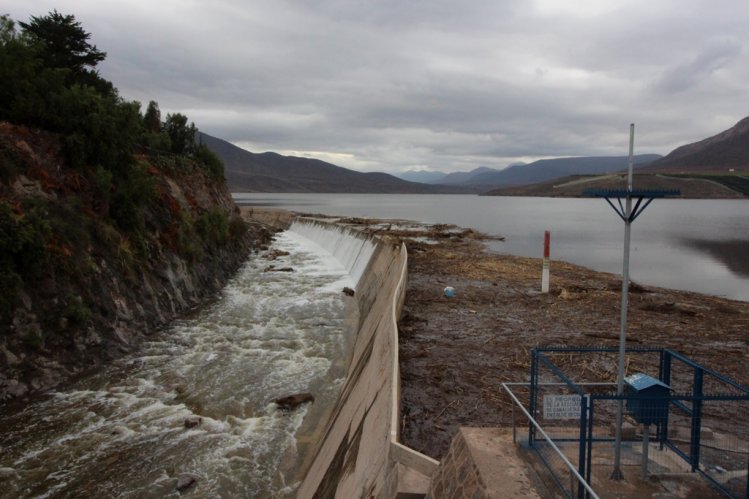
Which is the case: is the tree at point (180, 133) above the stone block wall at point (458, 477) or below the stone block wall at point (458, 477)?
above

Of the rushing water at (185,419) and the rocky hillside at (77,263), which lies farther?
the rocky hillside at (77,263)

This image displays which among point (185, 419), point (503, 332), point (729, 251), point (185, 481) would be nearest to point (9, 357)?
point (185, 419)

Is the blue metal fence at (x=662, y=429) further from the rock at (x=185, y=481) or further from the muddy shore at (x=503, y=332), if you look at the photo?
the rock at (x=185, y=481)

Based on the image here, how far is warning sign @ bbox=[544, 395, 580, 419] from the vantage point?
6051 millimetres

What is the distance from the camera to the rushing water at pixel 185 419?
35.5ft

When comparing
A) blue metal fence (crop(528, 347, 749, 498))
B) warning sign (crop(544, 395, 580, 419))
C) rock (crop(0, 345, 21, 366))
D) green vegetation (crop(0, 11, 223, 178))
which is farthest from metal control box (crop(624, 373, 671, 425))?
green vegetation (crop(0, 11, 223, 178))

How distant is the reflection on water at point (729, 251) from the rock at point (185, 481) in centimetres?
3922

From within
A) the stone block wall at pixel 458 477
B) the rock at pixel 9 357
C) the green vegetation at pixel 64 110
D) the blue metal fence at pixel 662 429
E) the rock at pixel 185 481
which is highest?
the green vegetation at pixel 64 110

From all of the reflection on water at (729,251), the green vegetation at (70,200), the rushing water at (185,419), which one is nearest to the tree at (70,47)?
the green vegetation at (70,200)

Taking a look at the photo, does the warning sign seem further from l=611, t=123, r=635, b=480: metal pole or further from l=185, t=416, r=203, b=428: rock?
l=185, t=416, r=203, b=428: rock

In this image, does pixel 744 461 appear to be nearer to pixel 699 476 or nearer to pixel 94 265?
pixel 699 476

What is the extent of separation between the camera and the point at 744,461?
6.61m

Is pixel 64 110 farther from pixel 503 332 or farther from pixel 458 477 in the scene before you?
pixel 458 477

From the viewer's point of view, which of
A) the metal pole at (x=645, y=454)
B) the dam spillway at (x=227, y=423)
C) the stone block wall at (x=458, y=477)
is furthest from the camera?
the dam spillway at (x=227, y=423)
